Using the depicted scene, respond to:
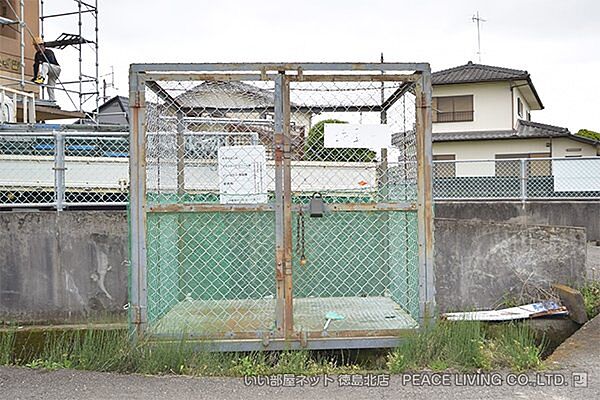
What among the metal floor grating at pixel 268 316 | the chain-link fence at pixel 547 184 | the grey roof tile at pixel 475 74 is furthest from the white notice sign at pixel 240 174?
the grey roof tile at pixel 475 74

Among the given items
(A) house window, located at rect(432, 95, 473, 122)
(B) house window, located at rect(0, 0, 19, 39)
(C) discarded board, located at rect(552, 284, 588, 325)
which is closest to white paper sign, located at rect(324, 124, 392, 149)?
(C) discarded board, located at rect(552, 284, 588, 325)

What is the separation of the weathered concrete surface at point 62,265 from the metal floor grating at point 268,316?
3.16 feet

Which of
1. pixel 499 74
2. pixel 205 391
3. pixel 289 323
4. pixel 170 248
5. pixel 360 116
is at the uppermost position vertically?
pixel 499 74

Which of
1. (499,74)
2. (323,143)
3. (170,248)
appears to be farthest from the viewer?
(499,74)

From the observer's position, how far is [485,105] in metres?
27.0

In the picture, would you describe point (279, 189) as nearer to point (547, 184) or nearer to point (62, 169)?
point (62, 169)

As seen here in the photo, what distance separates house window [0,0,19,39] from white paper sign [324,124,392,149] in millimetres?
11398

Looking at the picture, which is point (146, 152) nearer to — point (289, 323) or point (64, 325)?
point (289, 323)

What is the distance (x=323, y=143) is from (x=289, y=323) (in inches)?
59.8

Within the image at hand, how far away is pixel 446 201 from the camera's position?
12875 millimetres

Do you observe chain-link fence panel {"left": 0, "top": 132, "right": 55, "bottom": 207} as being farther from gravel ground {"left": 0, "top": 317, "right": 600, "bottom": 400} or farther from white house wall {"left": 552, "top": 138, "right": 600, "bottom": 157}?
white house wall {"left": 552, "top": 138, "right": 600, "bottom": 157}

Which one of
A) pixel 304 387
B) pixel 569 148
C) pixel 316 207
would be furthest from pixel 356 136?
pixel 569 148

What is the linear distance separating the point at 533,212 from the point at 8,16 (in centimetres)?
1207

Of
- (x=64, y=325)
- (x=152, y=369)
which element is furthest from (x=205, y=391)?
(x=64, y=325)
